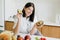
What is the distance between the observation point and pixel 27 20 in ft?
4.11

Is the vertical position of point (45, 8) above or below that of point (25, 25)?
above

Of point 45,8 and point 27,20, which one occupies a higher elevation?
point 45,8

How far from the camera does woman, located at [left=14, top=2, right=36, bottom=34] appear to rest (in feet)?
4.04

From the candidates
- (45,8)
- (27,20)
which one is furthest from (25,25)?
(45,8)

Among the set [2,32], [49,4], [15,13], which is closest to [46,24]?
[49,4]

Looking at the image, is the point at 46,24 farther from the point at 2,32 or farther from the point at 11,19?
the point at 2,32

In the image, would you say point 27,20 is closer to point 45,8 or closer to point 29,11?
point 29,11

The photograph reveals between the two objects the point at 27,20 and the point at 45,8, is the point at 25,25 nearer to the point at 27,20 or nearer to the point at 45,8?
the point at 27,20

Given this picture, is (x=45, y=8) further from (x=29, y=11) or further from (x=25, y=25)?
(x=25, y=25)

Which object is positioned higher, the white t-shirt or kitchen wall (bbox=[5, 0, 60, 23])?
kitchen wall (bbox=[5, 0, 60, 23])

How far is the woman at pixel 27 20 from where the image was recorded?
1232 millimetres

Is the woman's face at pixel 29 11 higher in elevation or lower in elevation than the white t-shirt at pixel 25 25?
higher

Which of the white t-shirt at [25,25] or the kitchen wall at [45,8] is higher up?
the kitchen wall at [45,8]

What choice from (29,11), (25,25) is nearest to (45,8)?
(29,11)
